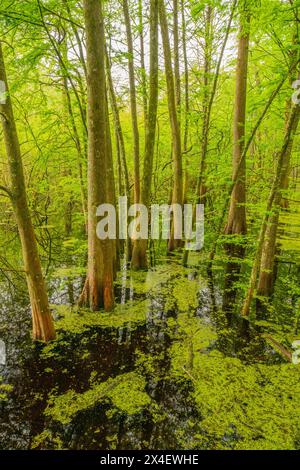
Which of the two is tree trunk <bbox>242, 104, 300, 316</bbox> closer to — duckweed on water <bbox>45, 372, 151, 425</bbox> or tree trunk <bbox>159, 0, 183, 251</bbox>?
duckweed on water <bbox>45, 372, 151, 425</bbox>

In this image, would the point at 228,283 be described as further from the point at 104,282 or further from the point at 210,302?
the point at 104,282

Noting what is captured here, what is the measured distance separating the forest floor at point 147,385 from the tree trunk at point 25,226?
32cm

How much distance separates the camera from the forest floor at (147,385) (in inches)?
94.2

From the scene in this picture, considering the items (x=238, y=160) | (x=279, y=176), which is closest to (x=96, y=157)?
(x=279, y=176)

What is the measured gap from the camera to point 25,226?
3291 mm

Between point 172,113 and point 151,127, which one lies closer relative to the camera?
point 151,127

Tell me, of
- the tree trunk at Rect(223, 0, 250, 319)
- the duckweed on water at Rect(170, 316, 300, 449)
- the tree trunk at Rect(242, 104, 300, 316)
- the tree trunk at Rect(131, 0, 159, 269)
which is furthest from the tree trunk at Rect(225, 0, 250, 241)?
the duckweed on water at Rect(170, 316, 300, 449)

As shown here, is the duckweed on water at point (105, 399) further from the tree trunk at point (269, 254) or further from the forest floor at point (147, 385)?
the tree trunk at point (269, 254)

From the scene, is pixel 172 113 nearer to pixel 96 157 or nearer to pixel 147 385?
pixel 96 157

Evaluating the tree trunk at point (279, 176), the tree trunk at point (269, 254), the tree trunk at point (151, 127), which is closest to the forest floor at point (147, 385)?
the tree trunk at point (269, 254)

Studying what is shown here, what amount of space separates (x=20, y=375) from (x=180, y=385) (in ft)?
6.27

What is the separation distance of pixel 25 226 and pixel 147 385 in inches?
94.4

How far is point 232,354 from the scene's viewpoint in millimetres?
3480

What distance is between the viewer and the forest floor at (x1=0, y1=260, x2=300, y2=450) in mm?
2393
